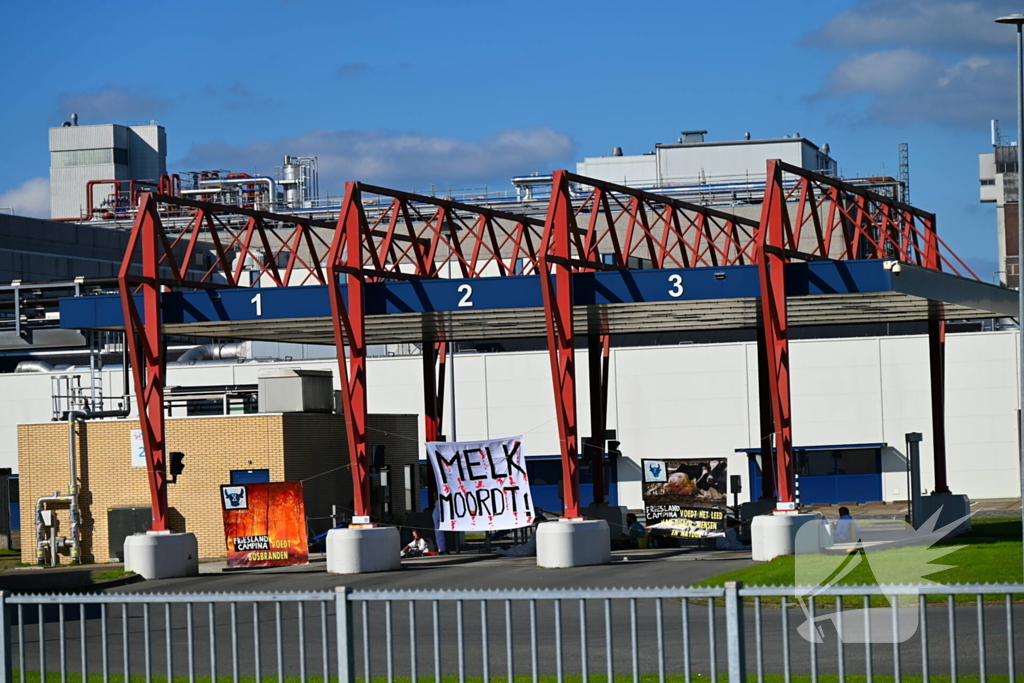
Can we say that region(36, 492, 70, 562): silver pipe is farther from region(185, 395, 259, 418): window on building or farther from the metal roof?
the metal roof

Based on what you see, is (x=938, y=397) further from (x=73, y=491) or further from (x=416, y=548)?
(x=73, y=491)

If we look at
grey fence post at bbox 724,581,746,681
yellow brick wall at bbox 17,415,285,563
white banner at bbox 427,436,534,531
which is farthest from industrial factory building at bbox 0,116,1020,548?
grey fence post at bbox 724,581,746,681

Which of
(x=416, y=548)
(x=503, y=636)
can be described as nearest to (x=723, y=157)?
(x=416, y=548)

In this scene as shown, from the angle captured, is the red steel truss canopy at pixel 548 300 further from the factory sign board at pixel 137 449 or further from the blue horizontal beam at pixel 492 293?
the factory sign board at pixel 137 449

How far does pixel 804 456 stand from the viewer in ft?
184

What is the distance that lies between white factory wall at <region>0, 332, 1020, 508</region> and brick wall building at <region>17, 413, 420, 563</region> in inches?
709

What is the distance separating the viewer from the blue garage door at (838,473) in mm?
55094

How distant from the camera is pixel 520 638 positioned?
18.1 metres

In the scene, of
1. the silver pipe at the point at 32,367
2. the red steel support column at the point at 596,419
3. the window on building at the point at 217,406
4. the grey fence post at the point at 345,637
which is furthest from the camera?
the silver pipe at the point at 32,367

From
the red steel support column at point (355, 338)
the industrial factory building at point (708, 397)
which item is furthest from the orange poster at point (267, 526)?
the industrial factory building at point (708, 397)

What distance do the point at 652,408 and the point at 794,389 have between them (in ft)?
18.2

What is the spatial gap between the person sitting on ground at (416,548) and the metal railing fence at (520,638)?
33.9 ft

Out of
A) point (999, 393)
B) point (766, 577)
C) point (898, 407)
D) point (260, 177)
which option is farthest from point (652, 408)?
point (260, 177)

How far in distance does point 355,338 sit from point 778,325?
8.42 metres
